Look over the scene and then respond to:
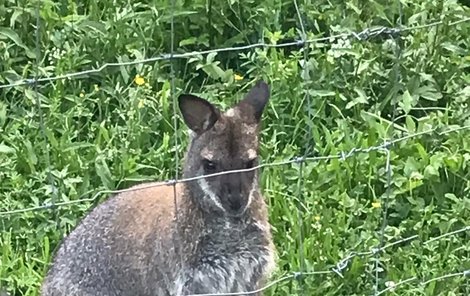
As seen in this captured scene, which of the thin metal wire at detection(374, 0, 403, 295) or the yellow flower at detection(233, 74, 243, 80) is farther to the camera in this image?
the yellow flower at detection(233, 74, 243, 80)

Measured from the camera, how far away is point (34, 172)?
6051 mm

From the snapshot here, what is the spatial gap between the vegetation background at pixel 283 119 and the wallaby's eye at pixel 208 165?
24.8 inches

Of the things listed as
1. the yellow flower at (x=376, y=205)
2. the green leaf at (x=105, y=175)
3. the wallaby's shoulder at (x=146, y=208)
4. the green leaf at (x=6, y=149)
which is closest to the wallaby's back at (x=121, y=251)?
the wallaby's shoulder at (x=146, y=208)

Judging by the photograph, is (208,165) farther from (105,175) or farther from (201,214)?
(105,175)

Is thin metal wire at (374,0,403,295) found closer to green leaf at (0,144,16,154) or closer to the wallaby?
the wallaby

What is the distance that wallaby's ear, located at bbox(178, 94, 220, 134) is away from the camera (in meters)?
4.95

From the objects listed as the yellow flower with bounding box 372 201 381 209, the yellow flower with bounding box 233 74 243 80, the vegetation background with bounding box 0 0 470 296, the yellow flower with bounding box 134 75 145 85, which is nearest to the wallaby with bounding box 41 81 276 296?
the vegetation background with bounding box 0 0 470 296

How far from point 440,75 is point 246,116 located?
1.97 meters

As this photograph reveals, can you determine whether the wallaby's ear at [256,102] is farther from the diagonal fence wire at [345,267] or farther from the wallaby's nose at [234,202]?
the diagonal fence wire at [345,267]

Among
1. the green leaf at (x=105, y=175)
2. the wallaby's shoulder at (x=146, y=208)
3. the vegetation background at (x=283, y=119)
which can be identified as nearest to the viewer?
the wallaby's shoulder at (x=146, y=208)

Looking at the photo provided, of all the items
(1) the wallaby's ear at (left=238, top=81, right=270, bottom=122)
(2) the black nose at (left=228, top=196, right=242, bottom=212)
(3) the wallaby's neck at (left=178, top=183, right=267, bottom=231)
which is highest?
(1) the wallaby's ear at (left=238, top=81, right=270, bottom=122)

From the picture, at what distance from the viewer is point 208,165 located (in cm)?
510

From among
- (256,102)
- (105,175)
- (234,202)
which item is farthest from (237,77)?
(234,202)

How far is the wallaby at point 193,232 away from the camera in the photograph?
5078 mm
